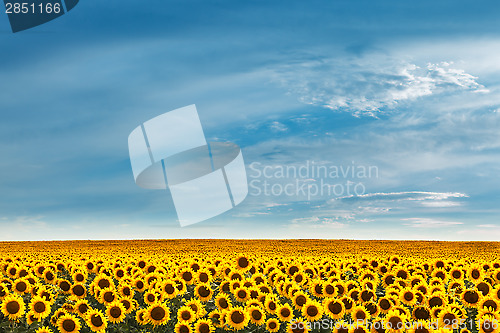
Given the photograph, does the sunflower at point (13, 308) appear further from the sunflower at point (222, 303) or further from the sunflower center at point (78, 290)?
the sunflower at point (222, 303)

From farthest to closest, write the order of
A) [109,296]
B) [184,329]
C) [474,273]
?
[474,273] → [109,296] → [184,329]

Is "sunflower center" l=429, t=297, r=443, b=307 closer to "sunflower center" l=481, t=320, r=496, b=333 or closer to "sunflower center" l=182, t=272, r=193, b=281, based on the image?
"sunflower center" l=481, t=320, r=496, b=333

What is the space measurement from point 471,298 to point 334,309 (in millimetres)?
3172

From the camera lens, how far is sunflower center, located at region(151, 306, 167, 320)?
32.3ft

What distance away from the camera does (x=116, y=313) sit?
1019cm

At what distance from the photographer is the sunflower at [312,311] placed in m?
9.45

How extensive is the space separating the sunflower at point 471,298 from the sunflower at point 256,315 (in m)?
4.46

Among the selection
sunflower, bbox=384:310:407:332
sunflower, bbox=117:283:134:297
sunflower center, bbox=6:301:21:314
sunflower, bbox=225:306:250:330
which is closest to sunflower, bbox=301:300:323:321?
sunflower, bbox=225:306:250:330

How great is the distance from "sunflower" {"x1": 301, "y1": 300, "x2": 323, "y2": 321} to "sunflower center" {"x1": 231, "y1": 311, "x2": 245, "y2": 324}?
1.24m

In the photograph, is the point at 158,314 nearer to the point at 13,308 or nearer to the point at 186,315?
the point at 186,315

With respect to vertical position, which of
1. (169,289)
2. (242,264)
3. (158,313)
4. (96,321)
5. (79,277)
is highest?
(242,264)

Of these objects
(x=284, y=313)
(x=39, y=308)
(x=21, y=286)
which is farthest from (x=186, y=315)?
(x=21, y=286)

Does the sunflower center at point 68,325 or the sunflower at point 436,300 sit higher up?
the sunflower at point 436,300

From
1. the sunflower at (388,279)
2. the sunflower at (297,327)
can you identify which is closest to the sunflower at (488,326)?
the sunflower at (297,327)
